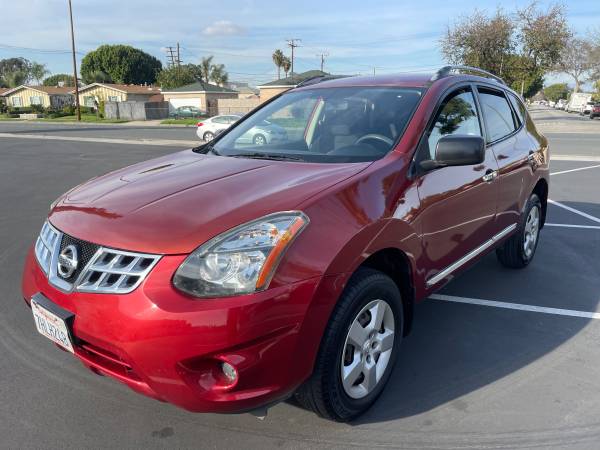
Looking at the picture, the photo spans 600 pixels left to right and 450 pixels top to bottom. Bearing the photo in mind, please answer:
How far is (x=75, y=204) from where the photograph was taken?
2596 millimetres

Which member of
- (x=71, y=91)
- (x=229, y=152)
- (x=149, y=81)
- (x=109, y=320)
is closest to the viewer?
(x=109, y=320)

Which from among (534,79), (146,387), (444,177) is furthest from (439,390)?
(534,79)

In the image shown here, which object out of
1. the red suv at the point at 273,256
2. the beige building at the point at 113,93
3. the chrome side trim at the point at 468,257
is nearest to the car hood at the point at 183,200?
the red suv at the point at 273,256

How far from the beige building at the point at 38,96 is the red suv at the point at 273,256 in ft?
268

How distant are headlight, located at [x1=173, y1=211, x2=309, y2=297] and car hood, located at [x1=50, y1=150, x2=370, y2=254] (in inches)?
2.1

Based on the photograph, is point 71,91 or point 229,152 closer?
point 229,152

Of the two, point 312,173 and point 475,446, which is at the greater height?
point 312,173

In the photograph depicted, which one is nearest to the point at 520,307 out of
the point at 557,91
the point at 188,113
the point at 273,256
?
the point at 273,256

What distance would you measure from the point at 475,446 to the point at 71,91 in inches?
3511

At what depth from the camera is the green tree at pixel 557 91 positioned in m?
108

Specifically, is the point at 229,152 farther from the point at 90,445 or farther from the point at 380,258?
the point at 90,445

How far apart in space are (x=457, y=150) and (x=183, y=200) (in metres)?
1.51

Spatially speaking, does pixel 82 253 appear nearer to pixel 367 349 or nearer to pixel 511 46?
pixel 367 349

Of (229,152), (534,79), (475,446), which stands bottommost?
(475,446)
